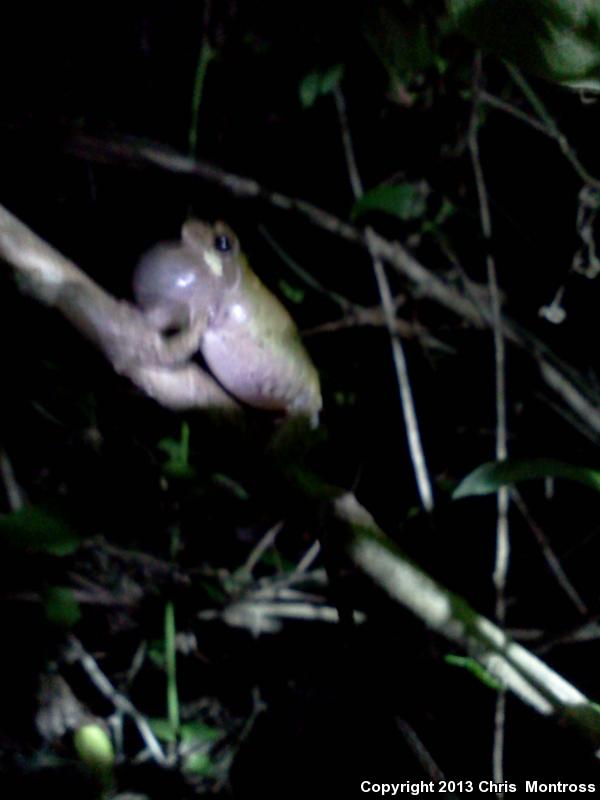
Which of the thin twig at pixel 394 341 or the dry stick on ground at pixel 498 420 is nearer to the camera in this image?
the dry stick on ground at pixel 498 420

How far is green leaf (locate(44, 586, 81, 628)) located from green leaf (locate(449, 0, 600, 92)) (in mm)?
1091

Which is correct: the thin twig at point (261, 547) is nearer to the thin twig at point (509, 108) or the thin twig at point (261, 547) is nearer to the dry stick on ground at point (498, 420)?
the dry stick on ground at point (498, 420)

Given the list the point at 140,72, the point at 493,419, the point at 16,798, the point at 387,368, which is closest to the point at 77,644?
the point at 16,798

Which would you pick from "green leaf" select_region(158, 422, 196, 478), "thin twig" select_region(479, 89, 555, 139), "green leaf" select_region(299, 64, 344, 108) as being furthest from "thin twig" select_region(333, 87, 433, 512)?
"green leaf" select_region(158, 422, 196, 478)

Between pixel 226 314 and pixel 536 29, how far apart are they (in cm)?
50

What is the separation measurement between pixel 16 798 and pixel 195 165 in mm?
1305

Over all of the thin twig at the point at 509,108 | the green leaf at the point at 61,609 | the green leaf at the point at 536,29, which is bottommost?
the green leaf at the point at 61,609

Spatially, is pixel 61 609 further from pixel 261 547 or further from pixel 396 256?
pixel 396 256

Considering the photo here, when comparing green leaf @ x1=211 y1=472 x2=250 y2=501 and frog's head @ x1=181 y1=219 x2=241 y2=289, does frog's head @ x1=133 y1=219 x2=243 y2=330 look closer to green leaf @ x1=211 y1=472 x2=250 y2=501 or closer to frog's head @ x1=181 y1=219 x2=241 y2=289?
frog's head @ x1=181 y1=219 x2=241 y2=289

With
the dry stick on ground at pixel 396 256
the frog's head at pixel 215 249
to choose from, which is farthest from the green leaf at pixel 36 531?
the dry stick on ground at pixel 396 256

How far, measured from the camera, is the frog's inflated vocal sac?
0.92 metres

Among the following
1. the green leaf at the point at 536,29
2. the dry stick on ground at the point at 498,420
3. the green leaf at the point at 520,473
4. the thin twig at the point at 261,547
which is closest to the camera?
the green leaf at the point at 536,29

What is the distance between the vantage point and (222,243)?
1.01m

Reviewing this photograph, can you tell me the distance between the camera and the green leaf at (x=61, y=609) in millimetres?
1290
